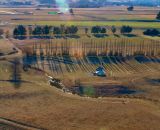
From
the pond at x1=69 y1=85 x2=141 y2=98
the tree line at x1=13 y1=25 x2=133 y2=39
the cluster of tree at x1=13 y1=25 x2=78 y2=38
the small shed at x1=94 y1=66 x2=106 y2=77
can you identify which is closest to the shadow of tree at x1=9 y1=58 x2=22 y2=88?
the pond at x1=69 y1=85 x2=141 y2=98

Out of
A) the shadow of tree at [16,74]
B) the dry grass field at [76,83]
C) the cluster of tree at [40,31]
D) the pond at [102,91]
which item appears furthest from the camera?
the cluster of tree at [40,31]

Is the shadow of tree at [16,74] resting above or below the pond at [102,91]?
above

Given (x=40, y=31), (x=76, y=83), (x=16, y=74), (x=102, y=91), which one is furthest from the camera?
(x=40, y=31)

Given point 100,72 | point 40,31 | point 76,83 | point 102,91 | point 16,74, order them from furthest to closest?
point 40,31 < point 100,72 < point 16,74 < point 76,83 < point 102,91

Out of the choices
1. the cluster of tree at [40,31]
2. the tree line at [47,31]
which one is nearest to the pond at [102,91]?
the tree line at [47,31]

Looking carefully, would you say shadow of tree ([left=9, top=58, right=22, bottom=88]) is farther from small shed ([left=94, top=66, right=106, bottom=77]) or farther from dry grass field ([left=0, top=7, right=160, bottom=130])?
small shed ([left=94, top=66, right=106, bottom=77])

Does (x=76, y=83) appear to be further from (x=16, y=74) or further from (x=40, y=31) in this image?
(x=40, y=31)

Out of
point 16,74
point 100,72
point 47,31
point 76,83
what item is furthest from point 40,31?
point 76,83

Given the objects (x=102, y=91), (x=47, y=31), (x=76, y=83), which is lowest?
(x=102, y=91)

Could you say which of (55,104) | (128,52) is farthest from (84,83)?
(128,52)

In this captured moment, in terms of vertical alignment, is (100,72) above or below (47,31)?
below

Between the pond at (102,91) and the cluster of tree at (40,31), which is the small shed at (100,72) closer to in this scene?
A: the pond at (102,91)
